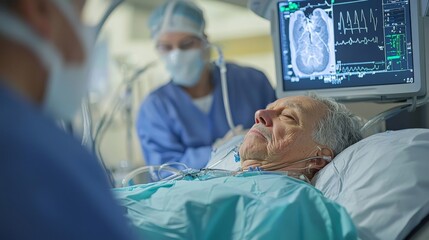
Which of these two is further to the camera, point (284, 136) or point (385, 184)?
point (284, 136)

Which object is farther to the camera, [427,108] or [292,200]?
[427,108]

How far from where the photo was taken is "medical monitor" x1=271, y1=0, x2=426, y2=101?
5.77 ft

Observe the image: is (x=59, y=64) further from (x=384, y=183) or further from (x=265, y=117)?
(x=265, y=117)

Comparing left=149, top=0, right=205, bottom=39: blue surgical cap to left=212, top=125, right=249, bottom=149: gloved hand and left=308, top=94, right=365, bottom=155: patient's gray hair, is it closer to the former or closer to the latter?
left=212, top=125, right=249, bottom=149: gloved hand

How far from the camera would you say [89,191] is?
686 millimetres

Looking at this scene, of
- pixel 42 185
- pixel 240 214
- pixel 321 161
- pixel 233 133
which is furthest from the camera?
pixel 233 133

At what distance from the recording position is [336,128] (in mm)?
1752

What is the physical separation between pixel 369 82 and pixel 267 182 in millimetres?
609

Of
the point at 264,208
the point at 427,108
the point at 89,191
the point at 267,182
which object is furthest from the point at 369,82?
the point at 89,191

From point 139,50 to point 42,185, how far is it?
5.18 meters

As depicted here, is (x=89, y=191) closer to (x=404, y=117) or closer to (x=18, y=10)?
(x=18, y=10)

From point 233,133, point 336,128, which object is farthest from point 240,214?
point 233,133

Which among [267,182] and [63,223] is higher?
[63,223]

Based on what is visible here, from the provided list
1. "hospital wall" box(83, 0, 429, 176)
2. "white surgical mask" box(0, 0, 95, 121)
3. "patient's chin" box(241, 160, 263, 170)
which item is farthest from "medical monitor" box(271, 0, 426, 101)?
"hospital wall" box(83, 0, 429, 176)
